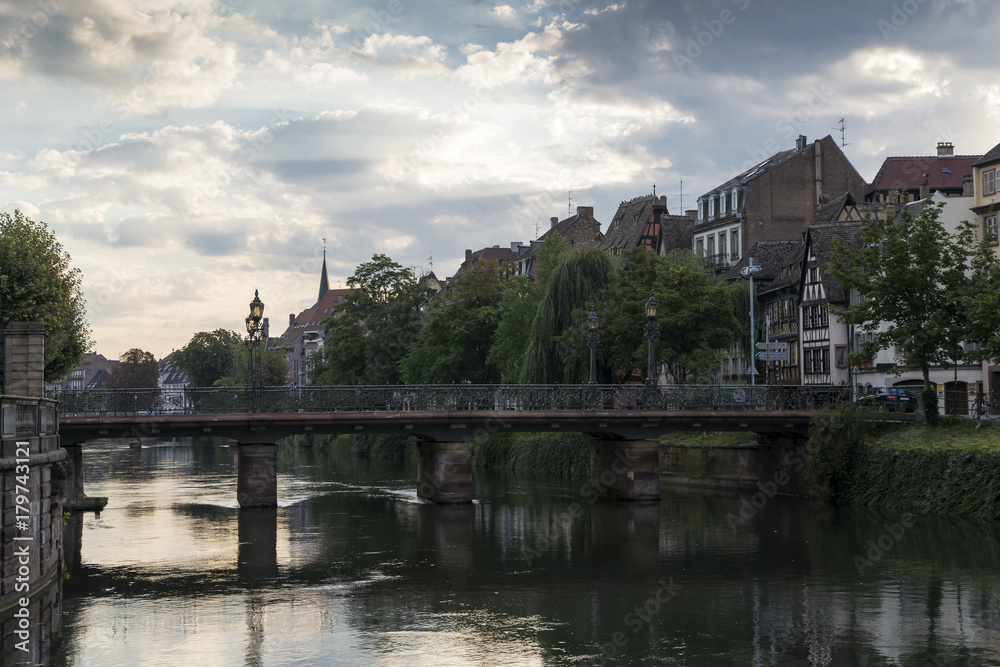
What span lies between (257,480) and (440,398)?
25.7 ft

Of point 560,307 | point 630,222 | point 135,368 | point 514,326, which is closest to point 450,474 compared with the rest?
point 560,307

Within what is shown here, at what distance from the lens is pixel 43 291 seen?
152 ft

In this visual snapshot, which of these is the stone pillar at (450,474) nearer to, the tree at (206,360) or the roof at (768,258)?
the roof at (768,258)

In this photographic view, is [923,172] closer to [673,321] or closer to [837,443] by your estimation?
[673,321]

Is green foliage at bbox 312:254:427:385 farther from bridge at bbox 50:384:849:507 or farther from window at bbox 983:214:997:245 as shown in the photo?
window at bbox 983:214:997:245

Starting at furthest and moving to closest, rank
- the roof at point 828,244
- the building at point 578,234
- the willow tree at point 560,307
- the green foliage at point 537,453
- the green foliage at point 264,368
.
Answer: the green foliage at point 264,368 → the building at point 578,234 → the roof at point 828,244 → the green foliage at point 537,453 → the willow tree at point 560,307

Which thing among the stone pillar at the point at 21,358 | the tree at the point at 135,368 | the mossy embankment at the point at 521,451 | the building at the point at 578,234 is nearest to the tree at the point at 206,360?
the tree at the point at 135,368

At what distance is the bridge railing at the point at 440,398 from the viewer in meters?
42.8

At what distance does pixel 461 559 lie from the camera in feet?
105

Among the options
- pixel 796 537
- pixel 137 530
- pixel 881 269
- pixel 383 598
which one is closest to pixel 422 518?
pixel 137 530

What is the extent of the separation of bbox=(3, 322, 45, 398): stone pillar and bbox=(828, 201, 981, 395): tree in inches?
1206

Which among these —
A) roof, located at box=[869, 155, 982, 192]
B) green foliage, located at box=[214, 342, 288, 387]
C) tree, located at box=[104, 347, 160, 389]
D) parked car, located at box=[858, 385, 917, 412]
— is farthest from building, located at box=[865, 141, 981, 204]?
tree, located at box=[104, 347, 160, 389]

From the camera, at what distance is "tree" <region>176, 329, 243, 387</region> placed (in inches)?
6649

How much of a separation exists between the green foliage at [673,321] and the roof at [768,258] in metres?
18.1
